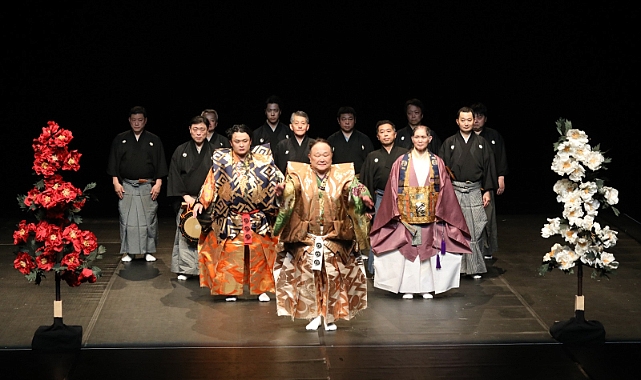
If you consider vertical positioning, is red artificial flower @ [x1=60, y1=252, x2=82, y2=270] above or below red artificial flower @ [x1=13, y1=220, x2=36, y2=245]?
below

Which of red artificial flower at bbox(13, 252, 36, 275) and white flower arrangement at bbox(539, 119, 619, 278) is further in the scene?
white flower arrangement at bbox(539, 119, 619, 278)

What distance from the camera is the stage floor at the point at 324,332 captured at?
5.23 m

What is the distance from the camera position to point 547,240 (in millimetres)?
8594

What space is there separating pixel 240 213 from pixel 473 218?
65.7 inches

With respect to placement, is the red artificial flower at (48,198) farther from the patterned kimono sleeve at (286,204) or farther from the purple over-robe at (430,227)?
the purple over-robe at (430,227)

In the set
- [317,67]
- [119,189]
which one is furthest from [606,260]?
[317,67]

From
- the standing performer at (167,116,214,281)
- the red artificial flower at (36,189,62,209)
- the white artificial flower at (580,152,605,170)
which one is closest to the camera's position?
the red artificial flower at (36,189,62,209)

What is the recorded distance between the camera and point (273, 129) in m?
8.67

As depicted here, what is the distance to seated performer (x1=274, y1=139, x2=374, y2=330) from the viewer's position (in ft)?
19.0

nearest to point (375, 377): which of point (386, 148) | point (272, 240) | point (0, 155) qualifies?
point (272, 240)

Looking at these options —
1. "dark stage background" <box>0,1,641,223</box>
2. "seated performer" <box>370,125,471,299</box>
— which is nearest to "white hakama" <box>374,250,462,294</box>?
"seated performer" <box>370,125,471,299</box>

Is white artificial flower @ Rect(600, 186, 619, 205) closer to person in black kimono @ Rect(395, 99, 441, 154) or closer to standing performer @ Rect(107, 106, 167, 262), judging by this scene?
person in black kimono @ Rect(395, 99, 441, 154)

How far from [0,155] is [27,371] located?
20.0 feet

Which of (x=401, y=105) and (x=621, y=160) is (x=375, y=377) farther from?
(x=621, y=160)
